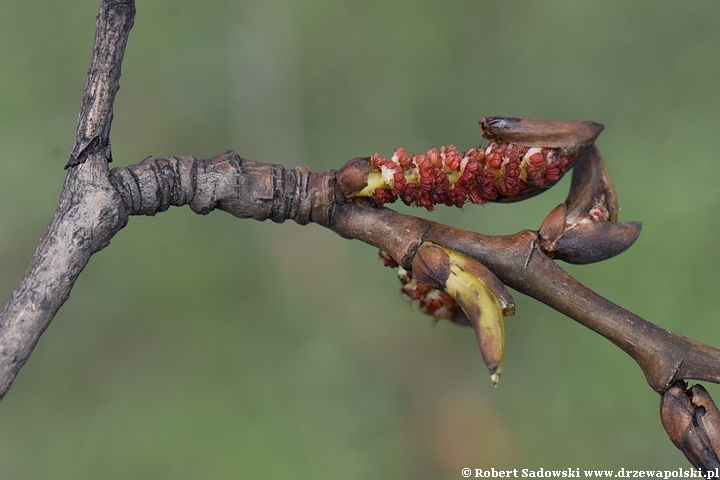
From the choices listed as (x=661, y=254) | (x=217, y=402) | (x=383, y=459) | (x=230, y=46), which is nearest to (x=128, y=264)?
(x=217, y=402)

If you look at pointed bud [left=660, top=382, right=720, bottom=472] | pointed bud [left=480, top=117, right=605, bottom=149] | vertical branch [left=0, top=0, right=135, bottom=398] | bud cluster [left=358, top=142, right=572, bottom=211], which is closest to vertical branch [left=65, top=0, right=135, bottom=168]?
vertical branch [left=0, top=0, right=135, bottom=398]

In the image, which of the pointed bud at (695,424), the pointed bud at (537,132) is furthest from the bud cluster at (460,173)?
the pointed bud at (695,424)

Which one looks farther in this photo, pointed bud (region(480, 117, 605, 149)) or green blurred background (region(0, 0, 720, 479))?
green blurred background (region(0, 0, 720, 479))

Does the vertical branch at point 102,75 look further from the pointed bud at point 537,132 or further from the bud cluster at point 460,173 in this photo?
the pointed bud at point 537,132

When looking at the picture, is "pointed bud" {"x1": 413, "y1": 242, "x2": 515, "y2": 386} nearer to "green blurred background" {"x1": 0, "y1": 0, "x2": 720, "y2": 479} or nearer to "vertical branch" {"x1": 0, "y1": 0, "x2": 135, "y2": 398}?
"vertical branch" {"x1": 0, "y1": 0, "x2": 135, "y2": 398}

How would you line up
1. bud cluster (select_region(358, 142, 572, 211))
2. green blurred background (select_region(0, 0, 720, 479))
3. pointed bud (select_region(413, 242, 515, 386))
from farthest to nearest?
green blurred background (select_region(0, 0, 720, 479)), bud cluster (select_region(358, 142, 572, 211)), pointed bud (select_region(413, 242, 515, 386))

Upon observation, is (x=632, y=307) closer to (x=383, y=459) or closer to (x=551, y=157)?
(x=383, y=459)
